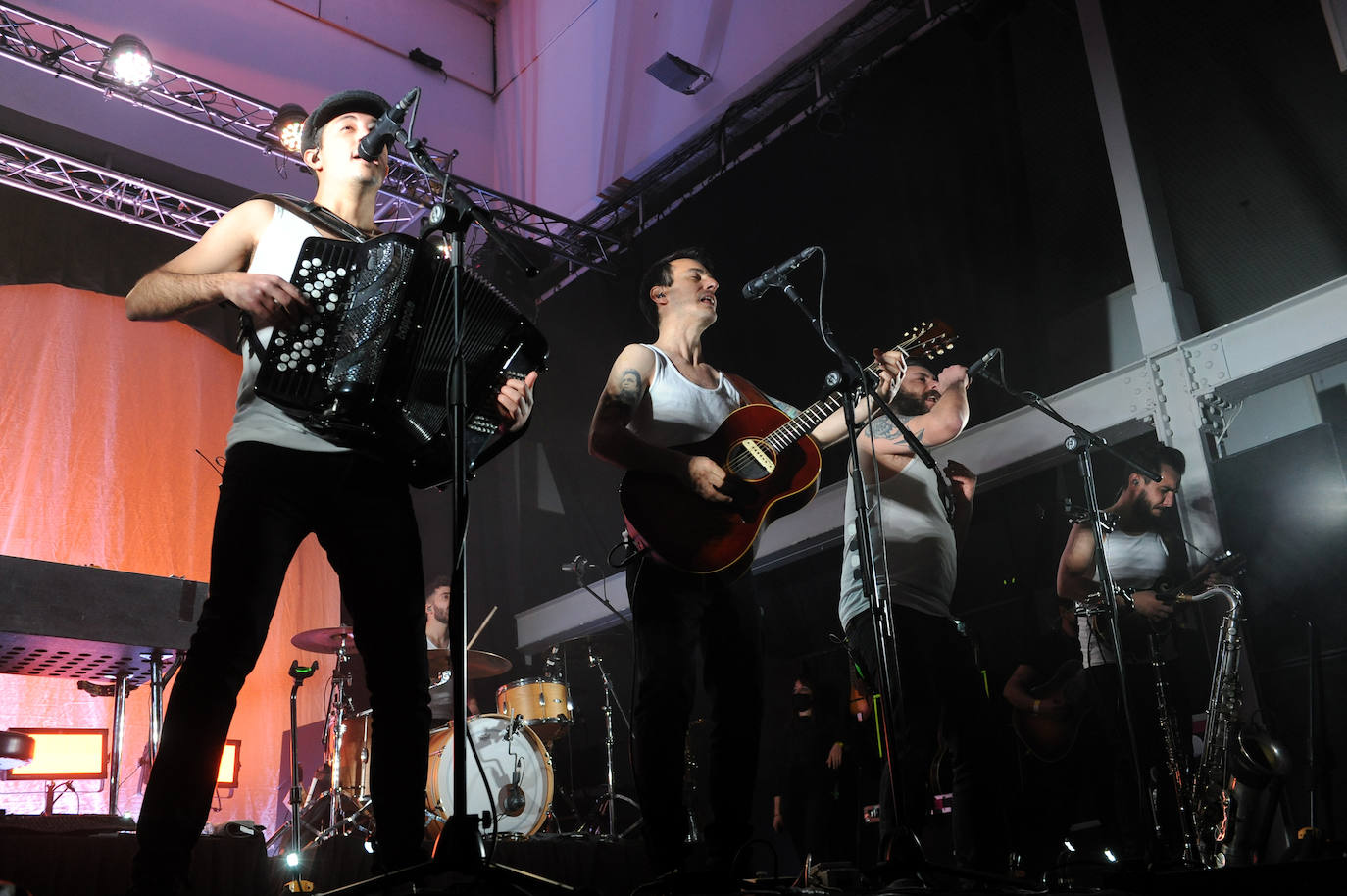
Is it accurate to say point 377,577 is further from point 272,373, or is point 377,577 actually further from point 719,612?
point 719,612

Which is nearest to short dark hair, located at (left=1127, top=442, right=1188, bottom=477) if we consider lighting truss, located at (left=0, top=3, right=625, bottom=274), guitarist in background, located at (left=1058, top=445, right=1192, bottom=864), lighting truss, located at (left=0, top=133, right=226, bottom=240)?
guitarist in background, located at (left=1058, top=445, right=1192, bottom=864)

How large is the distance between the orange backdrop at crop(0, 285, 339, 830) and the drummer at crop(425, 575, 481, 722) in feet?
3.65

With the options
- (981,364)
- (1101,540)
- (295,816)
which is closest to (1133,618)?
(1101,540)

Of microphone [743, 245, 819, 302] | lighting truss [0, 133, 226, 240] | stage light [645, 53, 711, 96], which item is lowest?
microphone [743, 245, 819, 302]

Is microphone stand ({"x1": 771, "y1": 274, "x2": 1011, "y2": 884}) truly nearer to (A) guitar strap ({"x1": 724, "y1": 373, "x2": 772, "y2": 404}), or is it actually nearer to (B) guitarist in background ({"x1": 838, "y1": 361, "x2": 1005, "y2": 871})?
(B) guitarist in background ({"x1": 838, "y1": 361, "x2": 1005, "y2": 871})

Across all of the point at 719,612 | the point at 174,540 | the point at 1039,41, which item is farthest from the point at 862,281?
the point at 174,540

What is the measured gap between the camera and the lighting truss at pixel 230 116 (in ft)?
21.2

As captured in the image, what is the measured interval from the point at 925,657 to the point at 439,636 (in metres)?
4.66

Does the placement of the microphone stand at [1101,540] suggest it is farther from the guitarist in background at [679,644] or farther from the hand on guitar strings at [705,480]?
the hand on guitar strings at [705,480]

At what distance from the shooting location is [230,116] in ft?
23.9

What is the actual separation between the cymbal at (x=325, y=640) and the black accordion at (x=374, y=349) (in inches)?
195

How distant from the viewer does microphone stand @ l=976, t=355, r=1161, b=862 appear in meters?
4.29

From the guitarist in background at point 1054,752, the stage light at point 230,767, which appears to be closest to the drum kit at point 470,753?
the stage light at point 230,767

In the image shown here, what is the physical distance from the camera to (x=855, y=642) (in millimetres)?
3850
